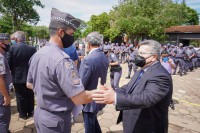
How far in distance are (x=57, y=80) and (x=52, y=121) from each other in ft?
1.53

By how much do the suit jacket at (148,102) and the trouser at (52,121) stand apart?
598mm

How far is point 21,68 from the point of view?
484cm

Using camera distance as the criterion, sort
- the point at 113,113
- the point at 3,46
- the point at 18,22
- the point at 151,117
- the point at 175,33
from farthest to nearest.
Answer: the point at 18,22 < the point at 175,33 < the point at 113,113 < the point at 3,46 < the point at 151,117

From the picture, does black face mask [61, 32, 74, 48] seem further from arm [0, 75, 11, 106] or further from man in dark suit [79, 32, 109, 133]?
arm [0, 75, 11, 106]

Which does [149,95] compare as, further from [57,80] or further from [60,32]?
[60,32]

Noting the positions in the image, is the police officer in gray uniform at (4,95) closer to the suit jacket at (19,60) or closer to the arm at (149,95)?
the suit jacket at (19,60)

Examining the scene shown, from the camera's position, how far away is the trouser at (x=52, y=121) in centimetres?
206

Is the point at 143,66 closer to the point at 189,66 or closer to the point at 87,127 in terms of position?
the point at 87,127

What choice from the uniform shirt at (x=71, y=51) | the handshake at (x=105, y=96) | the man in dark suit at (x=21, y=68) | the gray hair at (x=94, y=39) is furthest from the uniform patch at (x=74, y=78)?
the man in dark suit at (x=21, y=68)

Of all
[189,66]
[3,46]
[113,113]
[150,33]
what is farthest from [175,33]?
[3,46]

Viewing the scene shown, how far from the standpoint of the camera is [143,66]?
2654mm

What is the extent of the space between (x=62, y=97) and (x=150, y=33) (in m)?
22.2

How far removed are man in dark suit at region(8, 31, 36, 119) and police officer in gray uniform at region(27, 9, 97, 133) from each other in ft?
9.58

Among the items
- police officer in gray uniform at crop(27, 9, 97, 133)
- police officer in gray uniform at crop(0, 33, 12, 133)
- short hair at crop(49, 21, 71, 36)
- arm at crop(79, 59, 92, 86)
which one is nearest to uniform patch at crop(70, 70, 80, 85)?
police officer in gray uniform at crop(27, 9, 97, 133)
